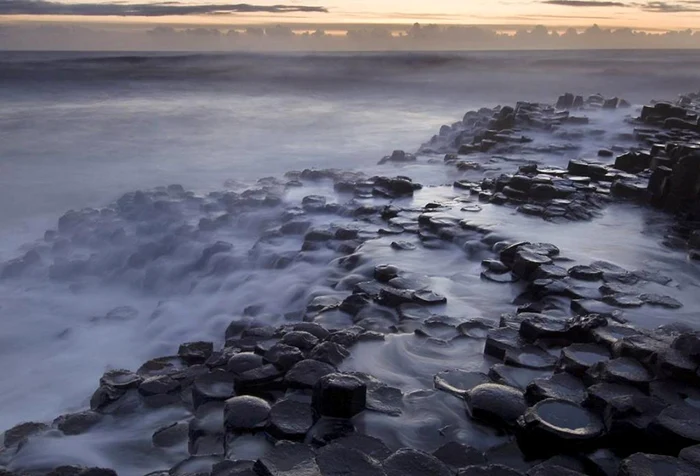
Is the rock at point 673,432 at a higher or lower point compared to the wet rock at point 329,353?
higher

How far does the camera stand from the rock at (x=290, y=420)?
3.39 meters

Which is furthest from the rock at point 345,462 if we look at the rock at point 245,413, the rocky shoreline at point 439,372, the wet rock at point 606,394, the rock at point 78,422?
the rock at point 78,422

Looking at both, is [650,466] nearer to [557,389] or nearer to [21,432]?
[557,389]

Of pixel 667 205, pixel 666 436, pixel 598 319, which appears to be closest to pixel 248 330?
pixel 598 319

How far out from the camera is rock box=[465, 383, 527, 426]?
11.6ft

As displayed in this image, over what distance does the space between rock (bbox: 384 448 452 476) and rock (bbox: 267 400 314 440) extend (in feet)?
2.03

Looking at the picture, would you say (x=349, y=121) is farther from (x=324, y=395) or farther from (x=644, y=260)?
(x=324, y=395)

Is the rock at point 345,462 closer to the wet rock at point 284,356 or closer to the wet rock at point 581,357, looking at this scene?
the wet rock at point 284,356

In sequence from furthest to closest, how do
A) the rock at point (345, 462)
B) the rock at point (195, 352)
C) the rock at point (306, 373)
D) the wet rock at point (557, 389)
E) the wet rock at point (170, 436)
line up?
the rock at point (195, 352) < the rock at point (306, 373) < the wet rock at point (170, 436) < the wet rock at point (557, 389) < the rock at point (345, 462)

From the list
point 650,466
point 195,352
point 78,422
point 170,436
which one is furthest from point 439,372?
point 78,422

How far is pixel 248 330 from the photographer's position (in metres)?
5.13

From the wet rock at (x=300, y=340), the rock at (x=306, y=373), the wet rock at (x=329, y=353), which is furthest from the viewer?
the wet rock at (x=300, y=340)

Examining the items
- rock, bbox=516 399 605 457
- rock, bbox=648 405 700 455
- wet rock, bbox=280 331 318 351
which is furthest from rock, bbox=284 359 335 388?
rock, bbox=648 405 700 455

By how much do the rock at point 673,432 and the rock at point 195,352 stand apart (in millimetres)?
3452
